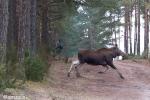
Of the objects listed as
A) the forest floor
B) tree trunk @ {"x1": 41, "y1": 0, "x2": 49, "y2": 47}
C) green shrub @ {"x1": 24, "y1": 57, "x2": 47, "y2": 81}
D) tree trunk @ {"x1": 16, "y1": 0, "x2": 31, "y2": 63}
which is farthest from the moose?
tree trunk @ {"x1": 16, "y1": 0, "x2": 31, "y2": 63}

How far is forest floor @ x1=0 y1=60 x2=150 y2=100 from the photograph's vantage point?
13648mm

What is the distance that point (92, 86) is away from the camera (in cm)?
1791

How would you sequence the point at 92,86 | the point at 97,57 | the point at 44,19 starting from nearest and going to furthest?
the point at 92,86, the point at 97,57, the point at 44,19

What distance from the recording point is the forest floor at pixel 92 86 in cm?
1365

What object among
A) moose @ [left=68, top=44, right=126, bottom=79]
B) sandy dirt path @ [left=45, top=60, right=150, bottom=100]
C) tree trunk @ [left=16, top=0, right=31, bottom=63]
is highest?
tree trunk @ [left=16, top=0, right=31, bottom=63]

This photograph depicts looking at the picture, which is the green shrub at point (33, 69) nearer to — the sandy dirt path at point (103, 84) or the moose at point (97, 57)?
the sandy dirt path at point (103, 84)

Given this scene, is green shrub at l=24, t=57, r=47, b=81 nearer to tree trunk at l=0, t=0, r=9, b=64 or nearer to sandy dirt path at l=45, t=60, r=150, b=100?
sandy dirt path at l=45, t=60, r=150, b=100

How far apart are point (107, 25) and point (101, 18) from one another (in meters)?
2.28

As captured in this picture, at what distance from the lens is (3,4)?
12758 millimetres

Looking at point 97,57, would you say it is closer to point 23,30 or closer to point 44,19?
point 44,19

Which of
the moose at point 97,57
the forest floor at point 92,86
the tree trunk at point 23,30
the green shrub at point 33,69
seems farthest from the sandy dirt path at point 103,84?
the tree trunk at point 23,30

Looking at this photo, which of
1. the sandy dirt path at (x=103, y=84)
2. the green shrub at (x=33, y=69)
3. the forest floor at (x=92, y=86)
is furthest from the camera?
the green shrub at (x=33, y=69)

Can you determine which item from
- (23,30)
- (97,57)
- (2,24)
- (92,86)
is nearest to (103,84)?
(92,86)

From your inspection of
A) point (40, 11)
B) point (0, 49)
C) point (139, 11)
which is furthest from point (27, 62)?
point (139, 11)
